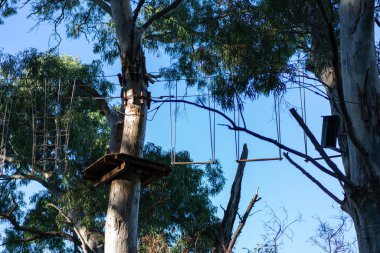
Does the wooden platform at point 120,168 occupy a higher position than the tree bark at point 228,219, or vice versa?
the wooden platform at point 120,168

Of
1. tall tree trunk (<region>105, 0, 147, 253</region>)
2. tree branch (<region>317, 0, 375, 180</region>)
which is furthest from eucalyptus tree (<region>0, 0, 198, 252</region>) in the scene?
tree branch (<region>317, 0, 375, 180</region>)

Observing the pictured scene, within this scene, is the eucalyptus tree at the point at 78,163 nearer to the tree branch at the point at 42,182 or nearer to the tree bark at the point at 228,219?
the tree branch at the point at 42,182

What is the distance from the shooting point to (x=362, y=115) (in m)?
3.13

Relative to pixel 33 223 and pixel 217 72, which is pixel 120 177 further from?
pixel 33 223

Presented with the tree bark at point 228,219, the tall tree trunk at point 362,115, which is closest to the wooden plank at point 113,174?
the tree bark at point 228,219

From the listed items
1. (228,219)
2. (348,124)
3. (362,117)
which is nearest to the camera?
(348,124)

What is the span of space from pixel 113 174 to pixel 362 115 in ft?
9.34

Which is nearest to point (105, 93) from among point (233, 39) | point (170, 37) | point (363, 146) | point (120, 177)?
point (170, 37)

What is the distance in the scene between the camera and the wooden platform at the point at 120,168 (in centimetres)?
526

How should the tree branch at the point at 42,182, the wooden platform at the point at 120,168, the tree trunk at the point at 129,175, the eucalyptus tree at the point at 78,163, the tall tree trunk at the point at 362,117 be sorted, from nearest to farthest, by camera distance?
the tall tree trunk at the point at 362,117, the wooden platform at the point at 120,168, the tree trunk at the point at 129,175, the eucalyptus tree at the point at 78,163, the tree branch at the point at 42,182

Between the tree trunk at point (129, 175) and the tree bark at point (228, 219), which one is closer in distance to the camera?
the tree trunk at point (129, 175)

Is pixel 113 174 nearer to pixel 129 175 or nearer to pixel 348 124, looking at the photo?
pixel 129 175

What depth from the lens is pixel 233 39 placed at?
7.17 metres

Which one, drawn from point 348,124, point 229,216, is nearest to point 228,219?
point 229,216
